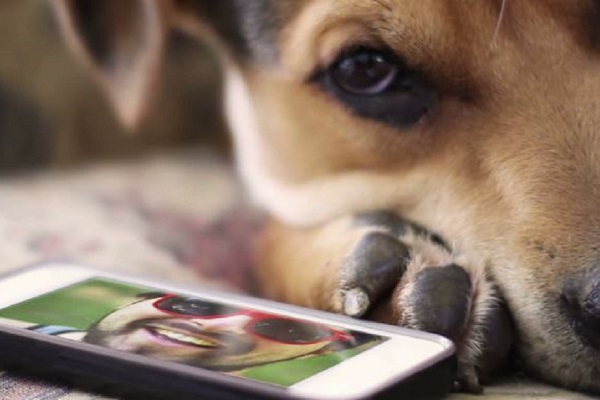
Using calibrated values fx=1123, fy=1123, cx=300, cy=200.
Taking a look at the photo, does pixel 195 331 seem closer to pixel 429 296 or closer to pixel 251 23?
pixel 429 296

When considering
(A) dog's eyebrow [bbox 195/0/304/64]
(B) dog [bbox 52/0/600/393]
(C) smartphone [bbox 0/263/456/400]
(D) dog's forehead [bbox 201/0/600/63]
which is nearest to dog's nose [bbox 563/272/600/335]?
(B) dog [bbox 52/0/600/393]

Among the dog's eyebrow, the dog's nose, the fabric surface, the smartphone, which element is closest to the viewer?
the smartphone

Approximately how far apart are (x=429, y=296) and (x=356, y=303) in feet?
0.26

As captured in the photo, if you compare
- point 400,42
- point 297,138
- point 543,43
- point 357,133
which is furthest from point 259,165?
point 543,43

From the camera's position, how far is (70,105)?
7.13 feet

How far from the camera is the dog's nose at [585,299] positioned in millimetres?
1022

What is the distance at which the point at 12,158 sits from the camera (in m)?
2.14

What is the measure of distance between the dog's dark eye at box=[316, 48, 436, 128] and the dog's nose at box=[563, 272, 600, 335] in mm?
319

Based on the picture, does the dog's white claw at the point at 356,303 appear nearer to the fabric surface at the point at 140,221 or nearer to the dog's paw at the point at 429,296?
the dog's paw at the point at 429,296

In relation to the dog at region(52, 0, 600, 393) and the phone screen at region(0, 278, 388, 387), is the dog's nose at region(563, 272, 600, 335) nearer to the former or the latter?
the dog at region(52, 0, 600, 393)

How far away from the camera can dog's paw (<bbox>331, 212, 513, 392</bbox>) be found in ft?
3.48

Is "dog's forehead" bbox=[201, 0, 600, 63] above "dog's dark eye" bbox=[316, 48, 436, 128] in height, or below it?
above

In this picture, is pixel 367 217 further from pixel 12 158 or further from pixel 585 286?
pixel 12 158

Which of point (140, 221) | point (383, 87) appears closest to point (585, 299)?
point (383, 87)
